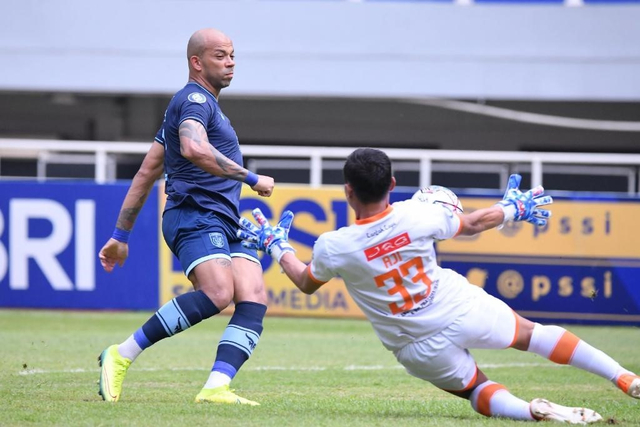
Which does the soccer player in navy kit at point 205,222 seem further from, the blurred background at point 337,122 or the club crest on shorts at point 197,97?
the blurred background at point 337,122

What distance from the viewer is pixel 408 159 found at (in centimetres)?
1446

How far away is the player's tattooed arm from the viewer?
5.97 meters

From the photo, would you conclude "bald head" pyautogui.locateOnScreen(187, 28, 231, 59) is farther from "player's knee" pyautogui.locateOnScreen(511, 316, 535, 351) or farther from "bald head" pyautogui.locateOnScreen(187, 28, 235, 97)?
"player's knee" pyautogui.locateOnScreen(511, 316, 535, 351)

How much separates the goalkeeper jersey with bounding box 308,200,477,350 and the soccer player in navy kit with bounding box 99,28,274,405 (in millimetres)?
875

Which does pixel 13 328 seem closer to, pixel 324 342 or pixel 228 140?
pixel 324 342

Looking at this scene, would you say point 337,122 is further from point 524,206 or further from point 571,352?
point 571,352

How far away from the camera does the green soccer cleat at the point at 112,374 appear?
6027mm

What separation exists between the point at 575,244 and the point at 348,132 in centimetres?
737

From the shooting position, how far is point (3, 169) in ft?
50.9

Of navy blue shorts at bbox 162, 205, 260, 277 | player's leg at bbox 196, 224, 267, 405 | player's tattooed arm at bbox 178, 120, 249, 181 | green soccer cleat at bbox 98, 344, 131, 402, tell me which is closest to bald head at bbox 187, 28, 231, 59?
player's tattooed arm at bbox 178, 120, 249, 181

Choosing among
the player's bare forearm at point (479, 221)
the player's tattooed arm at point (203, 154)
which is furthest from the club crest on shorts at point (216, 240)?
the player's bare forearm at point (479, 221)

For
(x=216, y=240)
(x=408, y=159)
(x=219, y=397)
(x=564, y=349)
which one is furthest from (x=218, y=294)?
(x=408, y=159)

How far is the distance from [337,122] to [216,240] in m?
13.6

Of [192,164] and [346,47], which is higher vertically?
[346,47]
